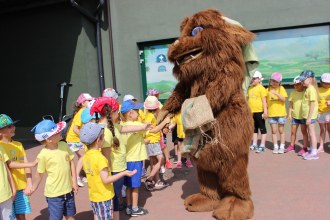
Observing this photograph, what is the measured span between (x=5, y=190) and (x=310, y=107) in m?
5.18

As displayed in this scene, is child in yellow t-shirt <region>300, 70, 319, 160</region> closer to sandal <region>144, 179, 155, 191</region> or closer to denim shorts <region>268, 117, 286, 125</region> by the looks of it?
denim shorts <region>268, 117, 286, 125</region>

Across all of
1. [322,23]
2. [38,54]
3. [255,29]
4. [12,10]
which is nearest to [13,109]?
[38,54]

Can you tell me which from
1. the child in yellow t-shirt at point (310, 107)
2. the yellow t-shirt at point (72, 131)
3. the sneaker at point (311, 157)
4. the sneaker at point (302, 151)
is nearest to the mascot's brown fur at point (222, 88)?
the yellow t-shirt at point (72, 131)

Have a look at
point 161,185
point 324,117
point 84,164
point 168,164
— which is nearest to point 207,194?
point 161,185

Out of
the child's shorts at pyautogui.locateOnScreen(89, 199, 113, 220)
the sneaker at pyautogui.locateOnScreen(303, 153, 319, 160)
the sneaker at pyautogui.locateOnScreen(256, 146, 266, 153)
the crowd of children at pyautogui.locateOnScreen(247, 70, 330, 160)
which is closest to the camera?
the child's shorts at pyautogui.locateOnScreen(89, 199, 113, 220)

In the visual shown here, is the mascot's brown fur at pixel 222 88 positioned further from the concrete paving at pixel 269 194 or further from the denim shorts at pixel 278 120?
the denim shorts at pixel 278 120

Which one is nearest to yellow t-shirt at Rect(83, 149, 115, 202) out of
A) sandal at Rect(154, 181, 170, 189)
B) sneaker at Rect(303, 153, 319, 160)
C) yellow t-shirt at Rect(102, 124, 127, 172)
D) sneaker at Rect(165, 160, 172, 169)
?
yellow t-shirt at Rect(102, 124, 127, 172)

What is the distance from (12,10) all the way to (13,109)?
3.12 m

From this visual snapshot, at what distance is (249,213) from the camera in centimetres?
373

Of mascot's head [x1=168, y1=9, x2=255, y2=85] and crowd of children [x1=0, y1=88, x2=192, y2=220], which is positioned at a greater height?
mascot's head [x1=168, y1=9, x2=255, y2=85]

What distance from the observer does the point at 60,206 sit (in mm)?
3477

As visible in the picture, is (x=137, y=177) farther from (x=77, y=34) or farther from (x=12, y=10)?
(x=12, y=10)

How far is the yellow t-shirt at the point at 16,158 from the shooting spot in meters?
3.59

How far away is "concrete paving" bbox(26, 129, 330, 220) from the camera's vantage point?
3965 millimetres
